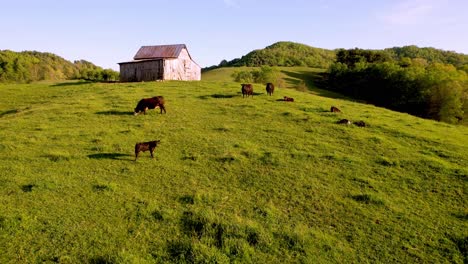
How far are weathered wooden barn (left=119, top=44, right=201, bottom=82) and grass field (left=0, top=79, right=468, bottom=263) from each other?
86.4 feet

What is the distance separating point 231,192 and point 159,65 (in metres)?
39.1

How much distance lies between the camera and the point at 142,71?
4947 centimetres

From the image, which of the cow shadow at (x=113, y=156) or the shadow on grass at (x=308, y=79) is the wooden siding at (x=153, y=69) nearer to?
the cow shadow at (x=113, y=156)

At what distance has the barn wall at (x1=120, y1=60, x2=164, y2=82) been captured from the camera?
48.8 meters

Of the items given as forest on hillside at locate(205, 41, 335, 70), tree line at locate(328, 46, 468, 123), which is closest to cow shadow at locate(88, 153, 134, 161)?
tree line at locate(328, 46, 468, 123)

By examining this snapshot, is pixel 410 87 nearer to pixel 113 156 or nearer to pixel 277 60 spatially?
pixel 113 156

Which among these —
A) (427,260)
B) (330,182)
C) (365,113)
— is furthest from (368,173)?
(365,113)

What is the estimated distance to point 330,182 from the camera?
13.9 metres

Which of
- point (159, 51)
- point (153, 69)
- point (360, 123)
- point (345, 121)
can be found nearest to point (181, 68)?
point (159, 51)

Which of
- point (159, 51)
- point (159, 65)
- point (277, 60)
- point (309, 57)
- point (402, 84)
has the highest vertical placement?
point (309, 57)

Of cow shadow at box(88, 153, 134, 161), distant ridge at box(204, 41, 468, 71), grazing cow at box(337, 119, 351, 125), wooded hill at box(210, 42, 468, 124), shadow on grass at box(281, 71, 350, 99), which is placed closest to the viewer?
cow shadow at box(88, 153, 134, 161)

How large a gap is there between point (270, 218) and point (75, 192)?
709 centimetres

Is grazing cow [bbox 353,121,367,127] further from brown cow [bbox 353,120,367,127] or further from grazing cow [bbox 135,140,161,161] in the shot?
grazing cow [bbox 135,140,161,161]

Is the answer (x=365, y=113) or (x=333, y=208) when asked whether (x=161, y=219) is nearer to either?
(x=333, y=208)
